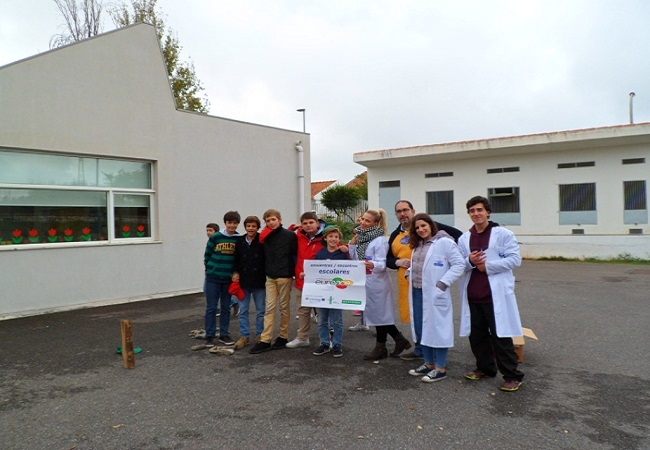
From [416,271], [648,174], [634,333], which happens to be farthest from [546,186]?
[416,271]

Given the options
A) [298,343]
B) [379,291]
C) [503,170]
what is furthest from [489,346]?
[503,170]

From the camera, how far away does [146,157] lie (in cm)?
1040

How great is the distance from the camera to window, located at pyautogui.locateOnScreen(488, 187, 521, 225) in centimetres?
2017

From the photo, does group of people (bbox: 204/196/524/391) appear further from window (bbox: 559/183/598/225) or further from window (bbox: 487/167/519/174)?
window (bbox: 487/167/519/174)

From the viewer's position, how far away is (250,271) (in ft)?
20.7

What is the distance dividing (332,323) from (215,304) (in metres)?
1.67

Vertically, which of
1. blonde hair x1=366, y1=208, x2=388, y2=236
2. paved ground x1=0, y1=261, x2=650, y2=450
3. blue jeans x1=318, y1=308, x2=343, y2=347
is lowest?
paved ground x1=0, y1=261, x2=650, y2=450

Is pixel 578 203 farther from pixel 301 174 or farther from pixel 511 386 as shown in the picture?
pixel 511 386

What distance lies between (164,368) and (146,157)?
241 inches

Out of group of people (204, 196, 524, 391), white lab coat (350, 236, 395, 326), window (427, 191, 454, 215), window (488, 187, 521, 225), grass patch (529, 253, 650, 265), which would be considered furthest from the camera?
window (427, 191, 454, 215)

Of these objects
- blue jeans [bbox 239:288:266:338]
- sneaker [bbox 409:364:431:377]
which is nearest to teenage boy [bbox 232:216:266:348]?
blue jeans [bbox 239:288:266:338]

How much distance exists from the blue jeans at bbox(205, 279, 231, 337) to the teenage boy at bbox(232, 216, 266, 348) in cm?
25

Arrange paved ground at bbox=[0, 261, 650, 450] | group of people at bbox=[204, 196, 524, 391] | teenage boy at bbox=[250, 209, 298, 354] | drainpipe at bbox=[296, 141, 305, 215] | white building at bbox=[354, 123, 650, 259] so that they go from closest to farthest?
paved ground at bbox=[0, 261, 650, 450] < group of people at bbox=[204, 196, 524, 391] < teenage boy at bbox=[250, 209, 298, 354] < drainpipe at bbox=[296, 141, 305, 215] < white building at bbox=[354, 123, 650, 259]

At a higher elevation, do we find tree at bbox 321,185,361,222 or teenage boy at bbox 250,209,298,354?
tree at bbox 321,185,361,222
